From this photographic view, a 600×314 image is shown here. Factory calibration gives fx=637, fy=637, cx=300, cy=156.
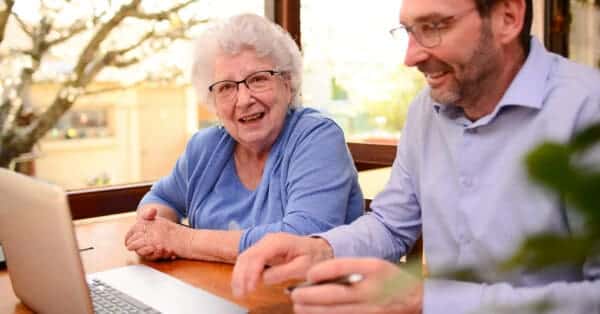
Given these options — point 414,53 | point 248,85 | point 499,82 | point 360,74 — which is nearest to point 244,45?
point 248,85

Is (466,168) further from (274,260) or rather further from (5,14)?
(5,14)

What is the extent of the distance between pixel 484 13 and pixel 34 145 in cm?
178

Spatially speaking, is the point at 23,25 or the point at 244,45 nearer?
the point at 244,45

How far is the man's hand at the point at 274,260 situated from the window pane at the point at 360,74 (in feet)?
5.94

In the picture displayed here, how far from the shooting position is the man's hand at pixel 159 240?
146cm

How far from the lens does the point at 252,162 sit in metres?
1.73

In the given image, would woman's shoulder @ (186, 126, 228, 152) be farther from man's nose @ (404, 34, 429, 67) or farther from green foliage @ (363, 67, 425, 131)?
green foliage @ (363, 67, 425, 131)

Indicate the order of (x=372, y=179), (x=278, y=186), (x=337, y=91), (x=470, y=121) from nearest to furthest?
1. (x=470, y=121)
2. (x=278, y=186)
3. (x=372, y=179)
4. (x=337, y=91)

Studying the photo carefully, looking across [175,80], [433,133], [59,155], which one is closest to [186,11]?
[175,80]

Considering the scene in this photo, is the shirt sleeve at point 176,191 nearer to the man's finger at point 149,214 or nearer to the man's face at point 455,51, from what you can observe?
the man's finger at point 149,214

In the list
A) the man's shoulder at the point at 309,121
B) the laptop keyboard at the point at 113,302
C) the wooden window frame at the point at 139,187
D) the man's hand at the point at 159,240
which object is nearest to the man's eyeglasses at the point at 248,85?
the man's shoulder at the point at 309,121

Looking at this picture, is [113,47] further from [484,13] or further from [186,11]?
[484,13]

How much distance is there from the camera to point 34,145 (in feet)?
7.61

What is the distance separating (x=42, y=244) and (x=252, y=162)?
0.83 metres
